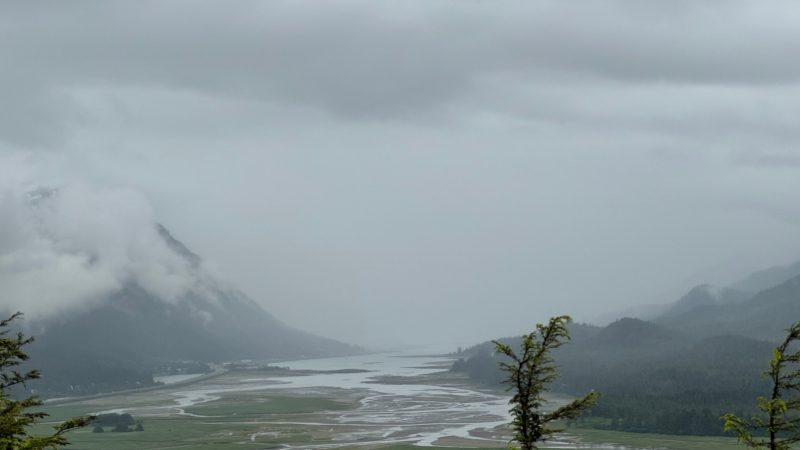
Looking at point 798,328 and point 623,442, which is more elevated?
point 798,328

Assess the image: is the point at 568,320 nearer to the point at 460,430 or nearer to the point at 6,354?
the point at 6,354

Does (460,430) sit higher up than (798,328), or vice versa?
(798,328)

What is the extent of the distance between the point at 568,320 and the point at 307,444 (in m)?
147

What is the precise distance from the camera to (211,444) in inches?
7160

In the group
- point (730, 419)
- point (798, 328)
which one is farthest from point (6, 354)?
point (798, 328)

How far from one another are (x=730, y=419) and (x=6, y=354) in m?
29.7

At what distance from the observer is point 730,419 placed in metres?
36.8

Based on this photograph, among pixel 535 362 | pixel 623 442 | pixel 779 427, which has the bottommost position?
pixel 623 442

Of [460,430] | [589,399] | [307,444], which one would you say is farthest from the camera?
[460,430]

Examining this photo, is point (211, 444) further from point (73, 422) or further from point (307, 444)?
point (73, 422)

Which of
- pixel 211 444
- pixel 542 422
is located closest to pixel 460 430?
pixel 211 444

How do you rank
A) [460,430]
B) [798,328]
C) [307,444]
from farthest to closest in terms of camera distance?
[460,430] → [307,444] → [798,328]

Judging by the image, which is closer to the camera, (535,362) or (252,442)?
(535,362)

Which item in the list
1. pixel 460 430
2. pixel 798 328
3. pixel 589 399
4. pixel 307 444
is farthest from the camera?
pixel 460 430
